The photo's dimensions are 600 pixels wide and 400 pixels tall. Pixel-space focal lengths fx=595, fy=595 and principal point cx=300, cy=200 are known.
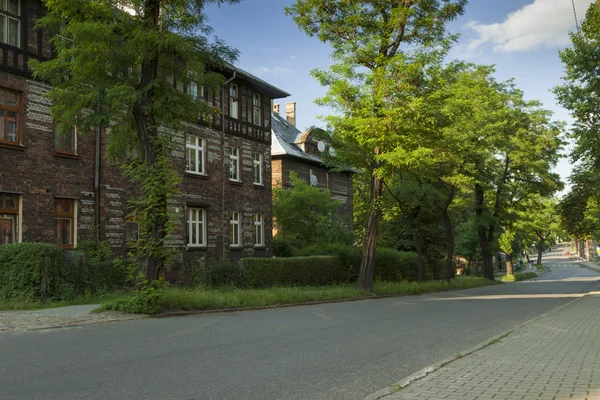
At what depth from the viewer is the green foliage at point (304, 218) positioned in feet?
114

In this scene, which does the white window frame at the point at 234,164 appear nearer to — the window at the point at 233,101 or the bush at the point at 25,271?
the window at the point at 233,101

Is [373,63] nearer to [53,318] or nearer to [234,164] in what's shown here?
[234,164]

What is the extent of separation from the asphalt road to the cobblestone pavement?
0.60 metres

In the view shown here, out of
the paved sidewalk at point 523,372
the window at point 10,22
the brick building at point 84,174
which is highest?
the window at point 10,22

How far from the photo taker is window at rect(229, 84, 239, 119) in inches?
1145

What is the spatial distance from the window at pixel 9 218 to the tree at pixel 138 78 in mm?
4562

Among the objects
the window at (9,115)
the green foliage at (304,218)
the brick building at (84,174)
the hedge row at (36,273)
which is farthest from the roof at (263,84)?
the hedge row at (36,273)

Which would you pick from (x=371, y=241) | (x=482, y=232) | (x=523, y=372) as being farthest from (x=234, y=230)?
(x=523, y=372)

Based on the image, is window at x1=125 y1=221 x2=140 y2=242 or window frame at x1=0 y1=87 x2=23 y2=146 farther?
window at x1=125 y1=221 x2=140 y2=242

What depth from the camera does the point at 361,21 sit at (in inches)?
891

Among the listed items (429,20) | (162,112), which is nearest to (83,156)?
(162,112)

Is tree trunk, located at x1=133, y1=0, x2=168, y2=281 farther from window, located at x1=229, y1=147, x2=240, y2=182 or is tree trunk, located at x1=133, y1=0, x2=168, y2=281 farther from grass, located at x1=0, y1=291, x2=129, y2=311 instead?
window, located at x1=229, y1=147, x2=240, y2=182

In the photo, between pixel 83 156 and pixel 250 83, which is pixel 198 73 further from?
pixel 250 83

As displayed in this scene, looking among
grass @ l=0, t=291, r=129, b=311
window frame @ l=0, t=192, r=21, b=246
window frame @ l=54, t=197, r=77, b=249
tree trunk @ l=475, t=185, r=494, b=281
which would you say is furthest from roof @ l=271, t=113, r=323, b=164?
grass @ l=0, t=291, r=129, b=311
